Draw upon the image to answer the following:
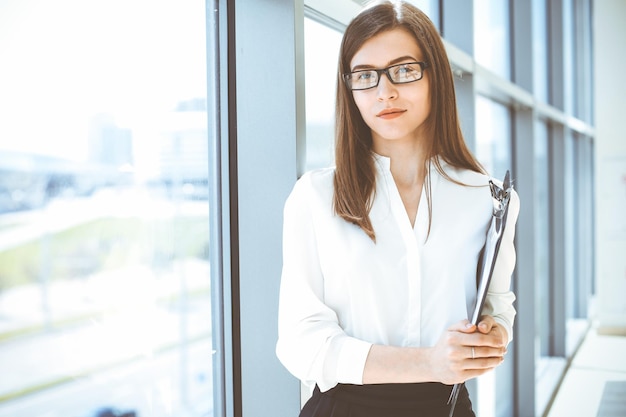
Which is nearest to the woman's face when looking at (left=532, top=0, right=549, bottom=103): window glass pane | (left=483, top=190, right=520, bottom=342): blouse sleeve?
(left=483, top=190, right=520, bottom=342): blouse sleeve

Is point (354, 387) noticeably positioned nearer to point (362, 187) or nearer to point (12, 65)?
point (362, 187)

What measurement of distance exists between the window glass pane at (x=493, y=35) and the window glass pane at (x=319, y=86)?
1.31m

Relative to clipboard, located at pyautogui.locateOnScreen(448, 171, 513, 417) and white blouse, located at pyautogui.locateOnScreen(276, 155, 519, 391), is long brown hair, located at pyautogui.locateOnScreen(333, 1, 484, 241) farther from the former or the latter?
clipboard, located at pyautogui.locateOnScreen(448, 171, 513, 417)

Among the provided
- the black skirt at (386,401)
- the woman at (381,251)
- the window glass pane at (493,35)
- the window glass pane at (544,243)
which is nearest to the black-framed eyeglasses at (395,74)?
the woman at (381,251)

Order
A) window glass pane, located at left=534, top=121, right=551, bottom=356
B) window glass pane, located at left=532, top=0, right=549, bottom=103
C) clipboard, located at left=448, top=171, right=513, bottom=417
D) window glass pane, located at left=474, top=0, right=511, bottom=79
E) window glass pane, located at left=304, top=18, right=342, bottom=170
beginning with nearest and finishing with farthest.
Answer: clipboard, located at left=448, top=171, right=513, bottom=417, window glass pane, located at left=304, top=18, right=342, bottom=170, window glass pane, located at left=474, top=0, right=511, bottom=79, window glass pane, located at left=532, top=0, right=549, bottom=103, window glass pane, located at left=534, top=121, right=551, bottom=356

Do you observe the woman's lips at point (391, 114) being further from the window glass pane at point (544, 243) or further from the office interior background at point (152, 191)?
the window glass pane at point (544, 243)

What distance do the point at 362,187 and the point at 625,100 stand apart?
6.35m

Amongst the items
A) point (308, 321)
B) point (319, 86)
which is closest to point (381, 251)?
point (308, 321)

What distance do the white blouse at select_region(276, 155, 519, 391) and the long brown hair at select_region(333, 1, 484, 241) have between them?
0.03m

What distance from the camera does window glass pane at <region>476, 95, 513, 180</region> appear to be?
316cm

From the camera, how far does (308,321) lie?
3.55 ft

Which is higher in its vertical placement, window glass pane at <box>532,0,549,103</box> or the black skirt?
window glass pane at <box>532,0,549,103</box>

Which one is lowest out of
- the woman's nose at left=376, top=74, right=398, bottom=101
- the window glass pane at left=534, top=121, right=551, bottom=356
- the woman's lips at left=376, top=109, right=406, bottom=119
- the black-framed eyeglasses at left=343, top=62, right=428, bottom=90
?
the window glass pane at left=534, top=121, right=551, bottom=356

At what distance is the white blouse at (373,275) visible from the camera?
1.10 meters
